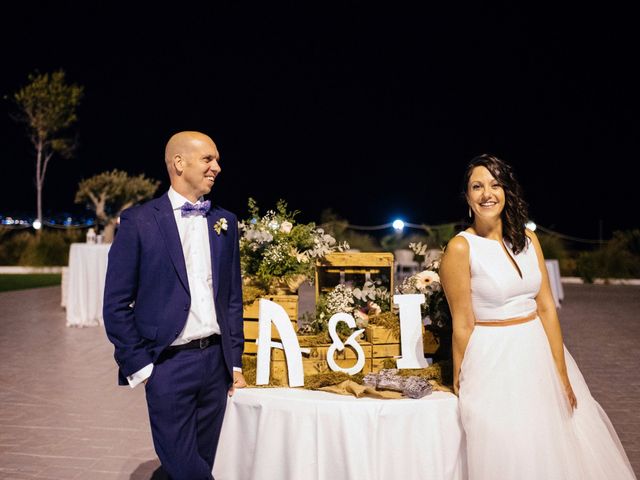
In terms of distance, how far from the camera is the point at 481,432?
236cm

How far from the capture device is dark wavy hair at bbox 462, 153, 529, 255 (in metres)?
2.59

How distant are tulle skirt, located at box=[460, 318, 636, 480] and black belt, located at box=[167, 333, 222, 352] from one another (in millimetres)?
1018

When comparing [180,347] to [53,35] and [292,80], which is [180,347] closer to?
[292,80]

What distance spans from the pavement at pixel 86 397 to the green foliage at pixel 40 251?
368 inches

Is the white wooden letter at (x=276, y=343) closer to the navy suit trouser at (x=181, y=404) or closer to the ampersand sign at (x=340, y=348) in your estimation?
the ampersand sign at (x=340, y=348)

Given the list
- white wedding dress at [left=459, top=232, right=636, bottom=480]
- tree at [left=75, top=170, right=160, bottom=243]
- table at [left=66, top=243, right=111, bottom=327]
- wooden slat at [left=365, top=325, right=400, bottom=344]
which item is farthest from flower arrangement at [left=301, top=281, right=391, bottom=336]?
tree at [left=75, top=170, right=160, bottom=243]

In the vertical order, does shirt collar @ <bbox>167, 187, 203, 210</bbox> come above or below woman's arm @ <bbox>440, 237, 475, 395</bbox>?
above

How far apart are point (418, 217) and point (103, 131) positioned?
19.7 meters

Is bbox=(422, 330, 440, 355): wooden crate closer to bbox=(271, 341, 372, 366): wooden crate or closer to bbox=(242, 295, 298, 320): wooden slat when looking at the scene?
bbox=(271, 341, 372, 366): wooden crate

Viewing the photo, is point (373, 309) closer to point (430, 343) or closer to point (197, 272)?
point (430, 343)

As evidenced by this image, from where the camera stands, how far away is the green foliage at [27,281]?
15.5 m

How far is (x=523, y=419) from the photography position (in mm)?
2354

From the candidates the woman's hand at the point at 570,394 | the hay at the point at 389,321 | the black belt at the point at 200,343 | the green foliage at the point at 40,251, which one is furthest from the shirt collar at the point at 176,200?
the green foliage at the point at 40,251

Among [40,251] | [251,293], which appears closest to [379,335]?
[251,293]
